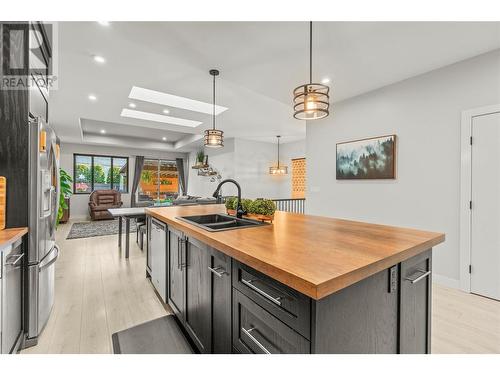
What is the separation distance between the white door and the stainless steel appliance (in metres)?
4.11

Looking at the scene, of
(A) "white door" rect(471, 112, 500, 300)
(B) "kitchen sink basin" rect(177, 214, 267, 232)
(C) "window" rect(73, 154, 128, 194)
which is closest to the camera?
(B) "kitchen sink basin" rect(177, 214, 267, 232)

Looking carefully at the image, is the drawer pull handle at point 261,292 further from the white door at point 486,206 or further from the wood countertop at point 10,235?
the white door at point 486,206

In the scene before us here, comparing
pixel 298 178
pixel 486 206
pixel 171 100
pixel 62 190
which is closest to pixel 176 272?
pixel 486 206

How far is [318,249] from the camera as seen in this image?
114cm

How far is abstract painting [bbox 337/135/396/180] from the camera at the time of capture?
3361mm

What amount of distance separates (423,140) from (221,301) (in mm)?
3198

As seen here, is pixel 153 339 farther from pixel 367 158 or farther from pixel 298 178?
pixel 298 178

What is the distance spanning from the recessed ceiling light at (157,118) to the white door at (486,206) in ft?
16.6

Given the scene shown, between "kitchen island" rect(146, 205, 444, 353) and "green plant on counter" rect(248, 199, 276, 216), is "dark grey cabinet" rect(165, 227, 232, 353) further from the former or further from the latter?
"green plant on counter" rect(248, 199, 276, 216)

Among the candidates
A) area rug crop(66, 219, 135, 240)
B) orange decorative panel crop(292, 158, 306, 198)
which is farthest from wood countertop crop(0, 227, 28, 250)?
orange decorative panel crop(292, 158, 306, 198)

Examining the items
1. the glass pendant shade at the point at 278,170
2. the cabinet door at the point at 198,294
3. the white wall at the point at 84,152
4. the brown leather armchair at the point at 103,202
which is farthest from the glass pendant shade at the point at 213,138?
the white wall at the point at 84,152

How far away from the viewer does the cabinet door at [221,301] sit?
1233 millimetres

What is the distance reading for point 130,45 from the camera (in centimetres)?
247
